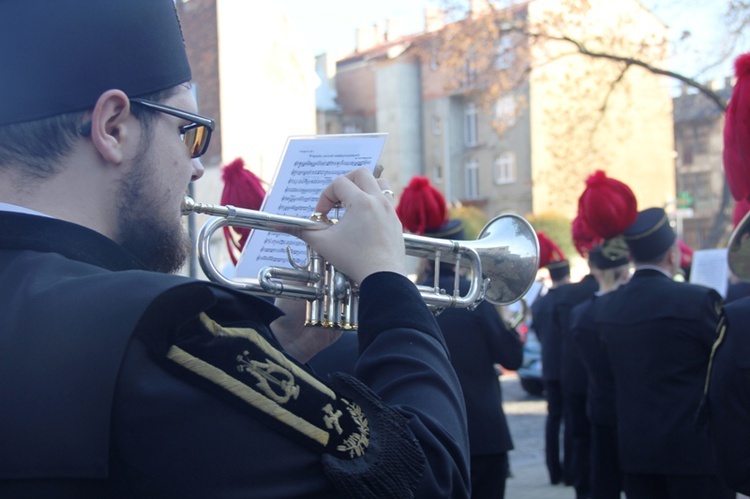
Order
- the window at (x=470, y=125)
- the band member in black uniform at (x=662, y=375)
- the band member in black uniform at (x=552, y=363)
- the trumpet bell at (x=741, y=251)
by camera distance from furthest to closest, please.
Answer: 1. the window at (x=470, y=125)
2. the band member in black uniform at (x=552, y=363)
3. the band member in black uniform at (x=662, y=375)
4. the trumpet bell at (x=741, y=251)

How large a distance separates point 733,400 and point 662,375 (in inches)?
59.0

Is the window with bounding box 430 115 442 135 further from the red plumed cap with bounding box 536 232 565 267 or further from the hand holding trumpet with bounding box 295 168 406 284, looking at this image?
the hand holding trumpet with bounding box 295 168 406 284

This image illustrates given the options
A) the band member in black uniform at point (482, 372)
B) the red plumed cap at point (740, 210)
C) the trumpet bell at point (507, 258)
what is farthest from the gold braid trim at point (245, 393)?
the red plumed cap at point (740, 210)

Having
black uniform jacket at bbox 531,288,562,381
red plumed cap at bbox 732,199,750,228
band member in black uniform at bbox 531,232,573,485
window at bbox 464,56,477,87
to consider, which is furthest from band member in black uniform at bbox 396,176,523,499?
window at bbox 464,56,477,87

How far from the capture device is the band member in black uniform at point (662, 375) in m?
4.52

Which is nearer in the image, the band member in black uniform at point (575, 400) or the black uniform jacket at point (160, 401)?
the black uniform jacket at point (160, 401)

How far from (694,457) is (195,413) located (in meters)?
3.88

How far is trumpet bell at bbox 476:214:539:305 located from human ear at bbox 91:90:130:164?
150 centimetres

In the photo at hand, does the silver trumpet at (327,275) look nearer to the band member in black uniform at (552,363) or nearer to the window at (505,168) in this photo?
the band member in black uniform at (552,363)

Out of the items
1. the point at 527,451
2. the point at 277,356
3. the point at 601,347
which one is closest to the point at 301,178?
the point at 277,356

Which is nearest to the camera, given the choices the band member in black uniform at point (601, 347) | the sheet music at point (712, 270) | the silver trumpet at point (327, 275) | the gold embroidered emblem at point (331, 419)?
the gold embroidered emblem at point (331, 419)

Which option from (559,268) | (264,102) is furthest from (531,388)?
(264,102)

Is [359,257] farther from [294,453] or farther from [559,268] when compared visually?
[559,268]

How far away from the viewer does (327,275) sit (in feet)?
6.49
